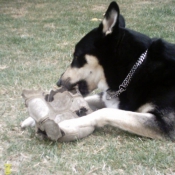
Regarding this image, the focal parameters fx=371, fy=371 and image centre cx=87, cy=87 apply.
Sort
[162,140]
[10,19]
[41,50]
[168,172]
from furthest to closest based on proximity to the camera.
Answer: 1. [10,19]
2. [41,50]
3. [162,140]
4. [168,172]

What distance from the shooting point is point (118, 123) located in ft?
11.4

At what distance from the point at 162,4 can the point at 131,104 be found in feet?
27.6

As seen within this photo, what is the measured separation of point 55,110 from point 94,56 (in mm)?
716

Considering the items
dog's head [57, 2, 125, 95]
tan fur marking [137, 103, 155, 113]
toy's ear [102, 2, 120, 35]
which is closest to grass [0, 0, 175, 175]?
tan fur marking [137, 103, 155, 113]

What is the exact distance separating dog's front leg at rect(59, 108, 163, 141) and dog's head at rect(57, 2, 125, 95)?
2.03ft

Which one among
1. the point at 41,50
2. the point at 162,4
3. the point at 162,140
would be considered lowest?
the point at 162,4

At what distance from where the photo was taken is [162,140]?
344cm

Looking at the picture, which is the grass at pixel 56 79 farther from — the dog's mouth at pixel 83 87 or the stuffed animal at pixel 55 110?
the dog's mouth at pixel 83 87

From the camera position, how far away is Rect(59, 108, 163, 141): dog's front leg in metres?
3.43

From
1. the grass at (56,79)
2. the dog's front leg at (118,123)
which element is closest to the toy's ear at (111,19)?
the dog's front leg at (118,123)

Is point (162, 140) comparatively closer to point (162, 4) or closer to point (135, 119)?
point (135, 119)

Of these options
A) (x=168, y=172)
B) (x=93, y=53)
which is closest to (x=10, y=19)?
(x=93, y=53)

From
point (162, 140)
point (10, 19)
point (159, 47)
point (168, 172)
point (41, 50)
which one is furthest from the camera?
point (10, 19)

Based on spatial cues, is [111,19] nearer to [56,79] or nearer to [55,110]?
[55,110]
